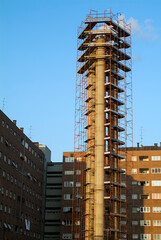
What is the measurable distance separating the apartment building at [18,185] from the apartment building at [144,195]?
24755 millimetres

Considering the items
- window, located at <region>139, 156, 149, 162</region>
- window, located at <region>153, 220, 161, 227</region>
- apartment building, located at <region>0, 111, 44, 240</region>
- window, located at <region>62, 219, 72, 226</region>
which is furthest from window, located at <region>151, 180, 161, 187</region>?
apartment building, located at <region>0, 111, 44, 240</region>

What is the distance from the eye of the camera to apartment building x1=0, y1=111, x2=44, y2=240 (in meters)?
92.3

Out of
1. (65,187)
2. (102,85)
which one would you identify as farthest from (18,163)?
(102,85)

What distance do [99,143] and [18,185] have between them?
96.9 feet

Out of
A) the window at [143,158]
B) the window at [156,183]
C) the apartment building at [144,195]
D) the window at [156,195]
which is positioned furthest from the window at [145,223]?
the window at [143,158]

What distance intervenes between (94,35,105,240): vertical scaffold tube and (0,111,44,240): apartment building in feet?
74.3

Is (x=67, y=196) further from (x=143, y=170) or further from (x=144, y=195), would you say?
(x=143, y=170)

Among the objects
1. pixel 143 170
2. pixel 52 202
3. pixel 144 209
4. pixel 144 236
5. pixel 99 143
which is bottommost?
pixel 144 236

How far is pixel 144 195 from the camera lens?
114m

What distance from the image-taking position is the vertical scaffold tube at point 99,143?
7750 cm

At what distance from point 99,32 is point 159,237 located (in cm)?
5667

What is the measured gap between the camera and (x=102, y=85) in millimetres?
86625

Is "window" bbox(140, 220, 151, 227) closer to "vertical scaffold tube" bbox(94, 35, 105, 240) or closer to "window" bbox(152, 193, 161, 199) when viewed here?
"window" bbox(152, 193, 161, 199)

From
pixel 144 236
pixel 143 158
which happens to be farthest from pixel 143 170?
pixel 144 236
